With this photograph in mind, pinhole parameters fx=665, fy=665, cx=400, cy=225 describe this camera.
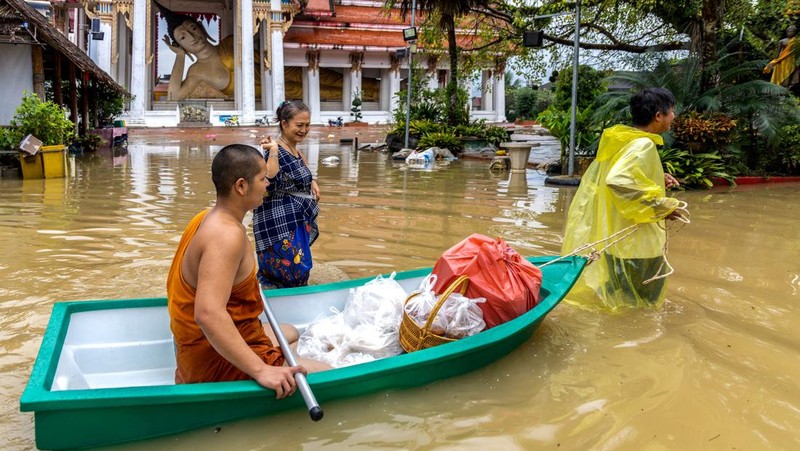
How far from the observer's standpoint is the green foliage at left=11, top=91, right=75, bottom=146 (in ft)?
38.0

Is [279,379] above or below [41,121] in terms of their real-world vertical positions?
below

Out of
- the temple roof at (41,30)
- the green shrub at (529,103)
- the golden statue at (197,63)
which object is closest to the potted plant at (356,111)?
the golden statue at (197,63)

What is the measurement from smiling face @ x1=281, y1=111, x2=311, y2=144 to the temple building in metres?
24.3

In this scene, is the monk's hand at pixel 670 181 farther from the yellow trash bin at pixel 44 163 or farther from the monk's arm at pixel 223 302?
the yellow trash bin at pixel 44 163

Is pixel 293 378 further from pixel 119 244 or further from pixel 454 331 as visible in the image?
pixel 119 244

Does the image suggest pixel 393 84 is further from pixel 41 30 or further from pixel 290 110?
pixel 290 110

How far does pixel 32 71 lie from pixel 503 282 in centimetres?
1420

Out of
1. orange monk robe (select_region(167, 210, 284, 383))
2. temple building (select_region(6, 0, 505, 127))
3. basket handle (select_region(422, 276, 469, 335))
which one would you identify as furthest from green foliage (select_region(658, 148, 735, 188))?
temple building (select_region(6, 0, 505, 127))

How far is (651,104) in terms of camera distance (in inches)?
159

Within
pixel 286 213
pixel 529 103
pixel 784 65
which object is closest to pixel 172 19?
pixel 529 103

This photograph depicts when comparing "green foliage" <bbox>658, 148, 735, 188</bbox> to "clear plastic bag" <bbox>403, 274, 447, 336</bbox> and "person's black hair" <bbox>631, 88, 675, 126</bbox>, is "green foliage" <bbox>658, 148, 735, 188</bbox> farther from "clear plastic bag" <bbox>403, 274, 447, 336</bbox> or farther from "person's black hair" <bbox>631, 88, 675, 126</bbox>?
"clear plastic bag" <bbox>403, 274, 447, 336</bbox>

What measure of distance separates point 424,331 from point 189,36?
3192 cm

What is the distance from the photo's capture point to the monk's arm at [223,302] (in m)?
2.46

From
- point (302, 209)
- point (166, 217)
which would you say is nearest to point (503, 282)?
point (302, 209)
